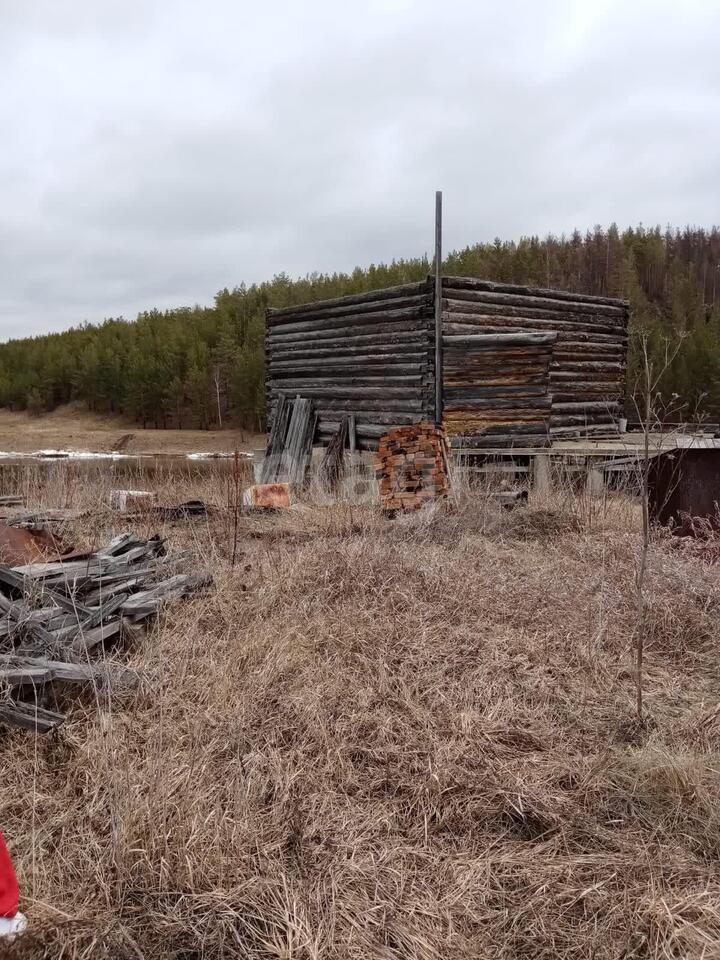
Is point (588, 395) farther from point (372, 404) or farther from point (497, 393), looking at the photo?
point (372, 404)

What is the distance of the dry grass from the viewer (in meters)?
2.47

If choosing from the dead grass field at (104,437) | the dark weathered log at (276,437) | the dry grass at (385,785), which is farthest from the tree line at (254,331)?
the dry grass at (385,785)

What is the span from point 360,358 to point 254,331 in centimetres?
4689

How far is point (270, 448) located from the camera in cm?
1645

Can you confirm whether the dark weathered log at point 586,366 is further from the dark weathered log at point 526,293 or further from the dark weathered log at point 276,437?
the dark weathered log at point 276,437

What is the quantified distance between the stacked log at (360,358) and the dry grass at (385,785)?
343 inches

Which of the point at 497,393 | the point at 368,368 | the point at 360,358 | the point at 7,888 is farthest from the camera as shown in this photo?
the point at 360,358

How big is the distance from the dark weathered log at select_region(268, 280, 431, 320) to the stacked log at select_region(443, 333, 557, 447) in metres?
1.05

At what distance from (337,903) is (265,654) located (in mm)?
1839

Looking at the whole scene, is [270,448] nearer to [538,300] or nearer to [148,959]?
[538,300]

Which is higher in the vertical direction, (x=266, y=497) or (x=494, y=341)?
(x=494, y=341)

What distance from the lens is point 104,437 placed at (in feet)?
166

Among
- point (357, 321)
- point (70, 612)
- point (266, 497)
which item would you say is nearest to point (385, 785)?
point (70, 612)

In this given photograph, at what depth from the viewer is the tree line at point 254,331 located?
163ft
